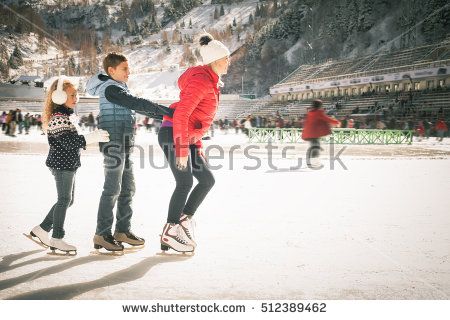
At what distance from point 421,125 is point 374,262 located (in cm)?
1837

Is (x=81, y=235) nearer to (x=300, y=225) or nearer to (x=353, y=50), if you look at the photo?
(x=300, y=225)

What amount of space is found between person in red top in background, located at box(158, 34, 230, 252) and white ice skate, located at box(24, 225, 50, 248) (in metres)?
0.68

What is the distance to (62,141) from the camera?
85.0 inches

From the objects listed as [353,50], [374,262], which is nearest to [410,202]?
[374,262]

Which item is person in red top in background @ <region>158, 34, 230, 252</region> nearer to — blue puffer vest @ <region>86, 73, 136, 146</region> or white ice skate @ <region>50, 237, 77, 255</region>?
blue puffer vest @ <region>86, 73, 136, 146</region>

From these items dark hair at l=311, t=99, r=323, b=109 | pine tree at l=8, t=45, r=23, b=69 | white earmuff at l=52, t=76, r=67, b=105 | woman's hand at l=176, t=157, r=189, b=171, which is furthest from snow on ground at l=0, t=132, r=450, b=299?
pine tree at l=8, t=45, r=23, b=69

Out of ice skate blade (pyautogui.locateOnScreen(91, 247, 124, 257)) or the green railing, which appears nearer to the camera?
ice skate blade (pyautogui.locateOnScreen(91, 247, 124, 257))

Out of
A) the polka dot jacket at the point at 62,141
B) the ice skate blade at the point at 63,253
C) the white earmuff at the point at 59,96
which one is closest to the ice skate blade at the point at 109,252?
the ice skate blade at the point at 63,253

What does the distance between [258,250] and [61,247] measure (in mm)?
1087

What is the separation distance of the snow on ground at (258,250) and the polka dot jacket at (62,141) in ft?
1.69

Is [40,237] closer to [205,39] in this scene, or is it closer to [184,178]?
[184,178]

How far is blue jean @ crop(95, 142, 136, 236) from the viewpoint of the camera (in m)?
2.23

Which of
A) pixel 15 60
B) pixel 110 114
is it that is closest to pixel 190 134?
pixel 110 114

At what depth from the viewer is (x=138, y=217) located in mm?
3090
